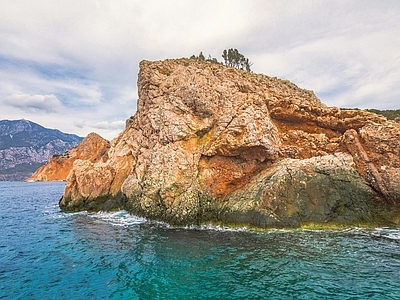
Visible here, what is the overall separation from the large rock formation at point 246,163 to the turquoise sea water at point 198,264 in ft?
8.63

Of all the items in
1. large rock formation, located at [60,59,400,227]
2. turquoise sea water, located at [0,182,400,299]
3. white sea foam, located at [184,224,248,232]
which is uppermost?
large rock formation, located at [60,59,400,227]

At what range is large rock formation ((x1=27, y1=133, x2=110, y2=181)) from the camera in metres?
117

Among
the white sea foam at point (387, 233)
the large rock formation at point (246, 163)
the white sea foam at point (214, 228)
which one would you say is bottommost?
the white sea foam at point (214, 228)

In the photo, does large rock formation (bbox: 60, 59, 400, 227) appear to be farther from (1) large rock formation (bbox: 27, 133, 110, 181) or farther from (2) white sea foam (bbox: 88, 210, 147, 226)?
(1) large rock formation (bbox: 27, 133, 110, 181)

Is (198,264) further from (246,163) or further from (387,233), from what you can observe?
(387,233)

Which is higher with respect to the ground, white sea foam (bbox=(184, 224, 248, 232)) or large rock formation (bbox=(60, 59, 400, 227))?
large rock formation (bbox=(60, 59, 400, 227))

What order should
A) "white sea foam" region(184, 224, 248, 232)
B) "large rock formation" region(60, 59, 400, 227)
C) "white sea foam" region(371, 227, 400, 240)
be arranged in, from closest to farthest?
"white sea foam" region(371, 227, 400, 240), "white sea foam" region(184, 224, 248, 232), "large rock formation" region(60, 59, 400, 227)

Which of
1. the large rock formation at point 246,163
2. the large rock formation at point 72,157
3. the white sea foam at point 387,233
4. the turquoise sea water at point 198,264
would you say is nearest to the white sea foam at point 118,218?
the large rock formation at point 246,163

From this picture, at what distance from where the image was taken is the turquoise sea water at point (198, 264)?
14500 millimetres

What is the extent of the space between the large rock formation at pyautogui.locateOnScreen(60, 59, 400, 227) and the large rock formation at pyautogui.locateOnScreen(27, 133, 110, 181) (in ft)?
201

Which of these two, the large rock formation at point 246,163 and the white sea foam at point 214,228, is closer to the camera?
the white sea foam at point 214,228

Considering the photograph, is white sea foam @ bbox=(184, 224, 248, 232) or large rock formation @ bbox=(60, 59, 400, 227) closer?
white sea foam @ bbox=(184, 224, 248, 232)

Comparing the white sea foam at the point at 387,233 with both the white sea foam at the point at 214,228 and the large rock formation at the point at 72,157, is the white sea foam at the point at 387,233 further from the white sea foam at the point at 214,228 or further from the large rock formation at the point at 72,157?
the large rock formation at the point at 72,157

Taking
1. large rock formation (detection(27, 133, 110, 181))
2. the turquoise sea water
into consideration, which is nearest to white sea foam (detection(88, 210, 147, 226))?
the turquoise sea water
